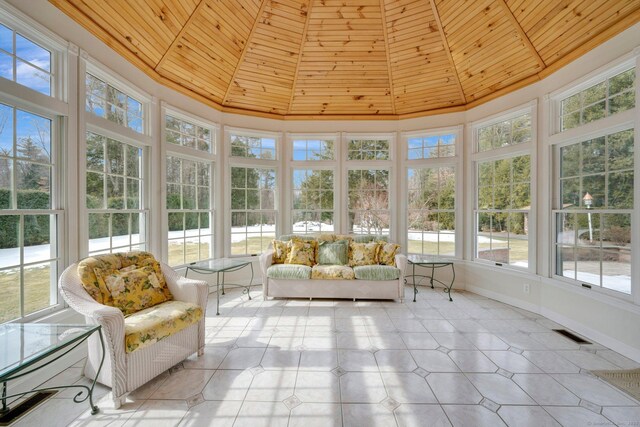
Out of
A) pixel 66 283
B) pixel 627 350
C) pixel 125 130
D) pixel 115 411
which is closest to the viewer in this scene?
pixel 115 411

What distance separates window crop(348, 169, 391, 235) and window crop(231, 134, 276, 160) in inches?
58.7

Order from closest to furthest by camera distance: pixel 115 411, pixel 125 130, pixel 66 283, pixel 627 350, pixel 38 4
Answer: pixel 115 411 → pixel 66 283 → pixel 38 4 → pixel 627 350 → pixel 125 130

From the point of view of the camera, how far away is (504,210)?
4.16 m

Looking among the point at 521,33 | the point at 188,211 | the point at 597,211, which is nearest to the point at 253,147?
the point at 188,211

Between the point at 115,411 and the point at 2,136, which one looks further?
the point at 2,136

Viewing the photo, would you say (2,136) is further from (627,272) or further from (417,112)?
(627,272)

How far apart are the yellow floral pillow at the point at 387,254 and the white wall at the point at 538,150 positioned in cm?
119

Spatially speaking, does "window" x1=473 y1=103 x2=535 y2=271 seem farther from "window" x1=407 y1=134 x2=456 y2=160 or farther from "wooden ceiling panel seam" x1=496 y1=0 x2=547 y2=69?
"wooden ceiling panel seam" x1=496 y1=0 x2=547 y2=69

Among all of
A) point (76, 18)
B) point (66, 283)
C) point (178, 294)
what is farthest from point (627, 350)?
point (76, 18)

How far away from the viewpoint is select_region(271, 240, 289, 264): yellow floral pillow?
448 centimetres

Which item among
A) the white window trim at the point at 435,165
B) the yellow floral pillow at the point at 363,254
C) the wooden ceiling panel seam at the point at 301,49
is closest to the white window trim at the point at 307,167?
the wooden ceiling panel seam at the point at 301,49

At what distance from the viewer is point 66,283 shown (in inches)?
82.6

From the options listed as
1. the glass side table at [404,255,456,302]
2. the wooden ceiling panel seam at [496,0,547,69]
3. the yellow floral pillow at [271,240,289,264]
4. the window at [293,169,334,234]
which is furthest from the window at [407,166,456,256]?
the yellow floral pillow at [271,240,289,264]

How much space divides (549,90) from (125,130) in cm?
510
